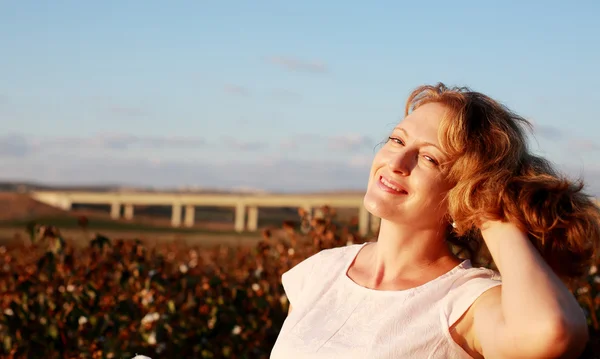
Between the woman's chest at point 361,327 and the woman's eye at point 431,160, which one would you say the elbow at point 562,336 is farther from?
the woman's eye at point 431,160

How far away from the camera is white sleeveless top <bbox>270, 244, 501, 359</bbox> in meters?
2.18

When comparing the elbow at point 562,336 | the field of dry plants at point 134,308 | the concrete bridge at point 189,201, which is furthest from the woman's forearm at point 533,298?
the concrete bridge at point 189,201

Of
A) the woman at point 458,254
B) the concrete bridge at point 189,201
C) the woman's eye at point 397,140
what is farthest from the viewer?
the concrete bridge at point 189,201

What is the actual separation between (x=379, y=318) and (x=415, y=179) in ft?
1.40

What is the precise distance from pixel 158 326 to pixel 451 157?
2.15 metres

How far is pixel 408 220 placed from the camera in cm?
244

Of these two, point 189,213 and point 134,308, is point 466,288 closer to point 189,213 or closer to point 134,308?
point 134,308

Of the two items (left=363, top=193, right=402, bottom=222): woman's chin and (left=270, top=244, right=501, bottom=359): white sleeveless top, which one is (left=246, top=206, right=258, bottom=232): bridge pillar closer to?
(left=270, top=244, right=501, bottom=359): white sleeveless top

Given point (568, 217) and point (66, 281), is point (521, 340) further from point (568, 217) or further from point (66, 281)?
point (66, 281)

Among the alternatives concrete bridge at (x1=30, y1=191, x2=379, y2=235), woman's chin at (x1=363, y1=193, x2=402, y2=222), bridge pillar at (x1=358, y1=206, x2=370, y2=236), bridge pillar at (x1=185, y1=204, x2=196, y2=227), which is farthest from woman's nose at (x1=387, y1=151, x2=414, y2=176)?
bridge pillar at (x1=185, y1=204, x2=196, y2=227)

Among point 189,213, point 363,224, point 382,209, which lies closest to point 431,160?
point 382,209

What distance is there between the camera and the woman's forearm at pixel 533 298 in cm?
183

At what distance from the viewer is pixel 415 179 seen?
7.84 ft

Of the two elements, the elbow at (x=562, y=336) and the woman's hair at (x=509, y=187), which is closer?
the elbow at (x=562, y=336)
